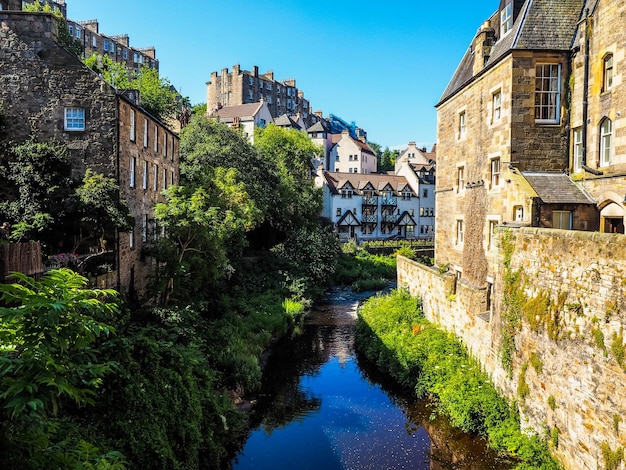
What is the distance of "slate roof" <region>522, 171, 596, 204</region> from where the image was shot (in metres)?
15.9

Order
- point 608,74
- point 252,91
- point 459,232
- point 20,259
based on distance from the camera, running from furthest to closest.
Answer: point 252,91 < point 459,232 < point 608,74 < point 20,259

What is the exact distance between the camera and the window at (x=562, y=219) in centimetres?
→ 1595

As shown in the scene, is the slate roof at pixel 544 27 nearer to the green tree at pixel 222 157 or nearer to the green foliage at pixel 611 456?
the green foliage at pixel 611 456

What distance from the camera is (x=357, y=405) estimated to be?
1814 centimetres

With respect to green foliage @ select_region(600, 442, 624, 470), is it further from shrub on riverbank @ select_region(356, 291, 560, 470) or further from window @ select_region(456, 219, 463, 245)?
window @ select_region(456, 219, 463, 245)

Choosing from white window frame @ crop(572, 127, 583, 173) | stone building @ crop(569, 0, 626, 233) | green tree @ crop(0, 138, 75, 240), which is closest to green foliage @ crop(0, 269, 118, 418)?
green tree @ crop(0, 138, 75, 240)

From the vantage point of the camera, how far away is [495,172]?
18.9 meters

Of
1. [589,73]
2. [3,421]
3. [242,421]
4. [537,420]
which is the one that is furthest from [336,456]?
[589,73]

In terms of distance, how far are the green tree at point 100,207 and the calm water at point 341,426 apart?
857 cm

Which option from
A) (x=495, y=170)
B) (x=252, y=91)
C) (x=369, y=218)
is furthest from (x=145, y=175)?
(x=252, y=91)

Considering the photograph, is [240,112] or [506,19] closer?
[506,19]

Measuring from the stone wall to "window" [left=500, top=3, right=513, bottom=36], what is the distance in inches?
367

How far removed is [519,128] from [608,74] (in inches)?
120

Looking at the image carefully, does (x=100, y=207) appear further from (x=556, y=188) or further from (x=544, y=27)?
(x=544, y=27)
